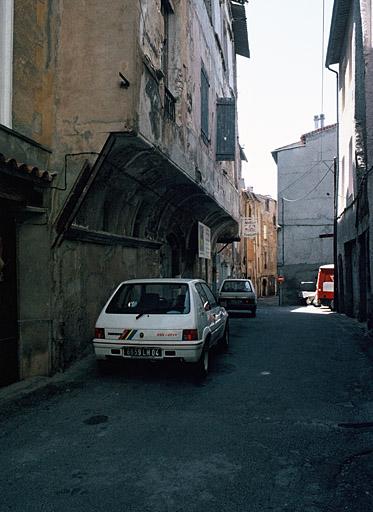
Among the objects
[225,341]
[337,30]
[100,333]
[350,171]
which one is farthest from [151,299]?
[337,30]

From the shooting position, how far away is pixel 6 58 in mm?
7531

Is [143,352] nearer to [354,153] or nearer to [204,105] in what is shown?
[204,105]

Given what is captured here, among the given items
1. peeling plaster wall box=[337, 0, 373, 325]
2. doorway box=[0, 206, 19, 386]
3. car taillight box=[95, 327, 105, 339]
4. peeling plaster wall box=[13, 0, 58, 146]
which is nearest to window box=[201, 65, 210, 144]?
peeling plaster wall box=[337, 0, 373, 325]

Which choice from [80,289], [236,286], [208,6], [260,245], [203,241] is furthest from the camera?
[260,245]

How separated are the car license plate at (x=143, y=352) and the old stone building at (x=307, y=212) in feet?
91.4

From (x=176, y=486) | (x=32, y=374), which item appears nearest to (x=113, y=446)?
(x=176, y=486)

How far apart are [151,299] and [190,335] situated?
1057 mm

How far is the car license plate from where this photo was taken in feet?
23.8

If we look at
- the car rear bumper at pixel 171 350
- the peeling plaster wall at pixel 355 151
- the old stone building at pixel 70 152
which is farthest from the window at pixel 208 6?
the car rear bumper at pixel 171 350

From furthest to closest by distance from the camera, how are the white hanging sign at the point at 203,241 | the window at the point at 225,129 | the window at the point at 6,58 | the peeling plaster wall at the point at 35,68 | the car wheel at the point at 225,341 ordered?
the white hanging sign at the point at 203,241
the window at the point at 225,129
the car wheel at the point at 225,341
the peeling plaster wall at the point at 35,68
the window at the point at 6,58

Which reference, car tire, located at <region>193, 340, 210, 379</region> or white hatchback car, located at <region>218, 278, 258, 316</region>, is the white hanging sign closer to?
white hatchback car, located at <region>218, 278, 258, 316</region>

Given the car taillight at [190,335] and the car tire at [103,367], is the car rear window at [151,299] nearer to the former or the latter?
the car taillight at [190,335]

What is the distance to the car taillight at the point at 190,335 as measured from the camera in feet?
23.8

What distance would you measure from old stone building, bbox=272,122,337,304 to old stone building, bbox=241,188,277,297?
349 inches
